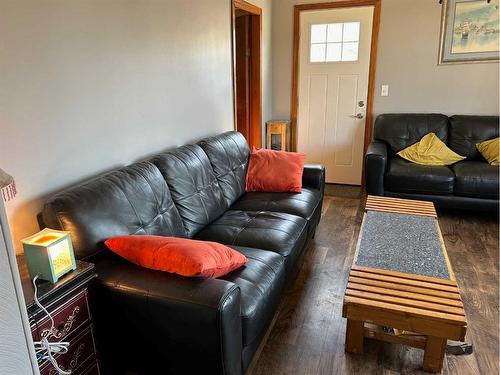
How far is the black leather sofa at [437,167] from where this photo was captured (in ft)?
11.6

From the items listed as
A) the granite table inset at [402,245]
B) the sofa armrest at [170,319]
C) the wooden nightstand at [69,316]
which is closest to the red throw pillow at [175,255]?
the sofa armrest at [170,319]

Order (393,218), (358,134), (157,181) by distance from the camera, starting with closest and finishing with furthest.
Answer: (157,181) → (393,218) → (358,134)

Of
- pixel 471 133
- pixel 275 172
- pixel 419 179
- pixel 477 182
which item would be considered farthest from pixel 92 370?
pixel 471 133

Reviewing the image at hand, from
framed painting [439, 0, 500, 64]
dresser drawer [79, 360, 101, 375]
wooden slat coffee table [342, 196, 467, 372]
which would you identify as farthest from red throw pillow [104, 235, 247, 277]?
framed painting [439, 0, 500, 64]

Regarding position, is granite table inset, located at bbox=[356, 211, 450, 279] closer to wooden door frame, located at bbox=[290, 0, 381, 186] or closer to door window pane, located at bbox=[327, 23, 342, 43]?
wooden door frame, located at bbox=[290, 0, 381, 186]

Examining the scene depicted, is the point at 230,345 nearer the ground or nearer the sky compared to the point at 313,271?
nearer the sky

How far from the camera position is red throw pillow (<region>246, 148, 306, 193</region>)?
299 centimetres

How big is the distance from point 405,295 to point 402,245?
53 cm

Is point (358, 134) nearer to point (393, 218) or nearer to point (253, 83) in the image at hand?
point (253, 83)

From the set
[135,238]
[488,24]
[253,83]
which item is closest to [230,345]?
[135,238]

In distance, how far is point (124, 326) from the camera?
1531 millimetres

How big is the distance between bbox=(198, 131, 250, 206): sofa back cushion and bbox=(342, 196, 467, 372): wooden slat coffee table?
3.30 feet

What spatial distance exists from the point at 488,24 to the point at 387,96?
3.85 feet

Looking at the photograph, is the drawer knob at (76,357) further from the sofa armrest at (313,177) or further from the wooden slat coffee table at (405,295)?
the sofa armrest at (313,177)
